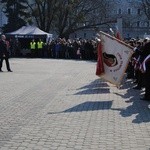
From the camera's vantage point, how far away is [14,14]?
5628 cm

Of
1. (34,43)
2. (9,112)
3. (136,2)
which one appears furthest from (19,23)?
(9,112)

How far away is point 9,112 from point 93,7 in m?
50.6

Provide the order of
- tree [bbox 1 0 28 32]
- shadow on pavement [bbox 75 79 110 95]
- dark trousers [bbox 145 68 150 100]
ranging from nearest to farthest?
dark trousers [bbox 145 68 150 100] < shadow on pavement [bbox 75 79 110 95] < tree [bbox 1 0 28 32]

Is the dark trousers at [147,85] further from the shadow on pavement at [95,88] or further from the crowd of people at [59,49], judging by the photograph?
the crowd of people at [59,49]

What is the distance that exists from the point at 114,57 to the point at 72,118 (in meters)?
4.91

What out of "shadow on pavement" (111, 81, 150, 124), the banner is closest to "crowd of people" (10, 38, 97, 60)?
the banner

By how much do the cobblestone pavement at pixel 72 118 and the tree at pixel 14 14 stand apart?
4045 centimetres

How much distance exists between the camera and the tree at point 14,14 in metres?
55.9

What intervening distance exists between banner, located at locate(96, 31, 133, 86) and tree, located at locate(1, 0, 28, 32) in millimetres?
41814

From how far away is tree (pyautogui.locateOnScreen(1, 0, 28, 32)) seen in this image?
55906 millimetres

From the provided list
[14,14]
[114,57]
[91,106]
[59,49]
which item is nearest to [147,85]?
[114,57]

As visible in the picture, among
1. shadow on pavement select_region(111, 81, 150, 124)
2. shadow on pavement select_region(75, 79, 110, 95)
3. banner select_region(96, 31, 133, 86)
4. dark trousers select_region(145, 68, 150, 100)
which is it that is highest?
banner select_region(96, 31, 133, 86)

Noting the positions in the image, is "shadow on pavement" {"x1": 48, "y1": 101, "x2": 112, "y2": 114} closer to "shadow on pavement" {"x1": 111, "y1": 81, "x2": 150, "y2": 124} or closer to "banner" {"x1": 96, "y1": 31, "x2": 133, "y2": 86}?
"shadow on pavement" {"x1": 111, "y1": 81, "x2": 150, "y2": 124}

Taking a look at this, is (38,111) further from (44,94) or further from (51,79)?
(51,79)
